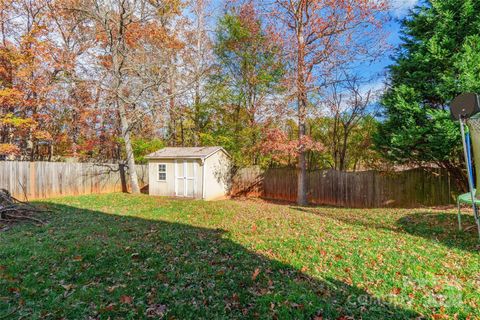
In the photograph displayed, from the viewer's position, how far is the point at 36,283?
10.9ft

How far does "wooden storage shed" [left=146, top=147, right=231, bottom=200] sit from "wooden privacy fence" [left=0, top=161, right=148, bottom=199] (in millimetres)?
2431

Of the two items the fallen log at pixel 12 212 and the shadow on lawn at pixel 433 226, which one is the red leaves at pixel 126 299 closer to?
the fallen log at pixel 12 212

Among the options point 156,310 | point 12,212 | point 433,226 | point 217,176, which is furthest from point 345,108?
point 12,212

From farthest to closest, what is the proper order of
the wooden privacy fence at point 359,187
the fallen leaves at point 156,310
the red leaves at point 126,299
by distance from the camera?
the wooden privacy fence at point 359,187 → the red leaves at point 126,299 → the fallen leaves at point 156,310

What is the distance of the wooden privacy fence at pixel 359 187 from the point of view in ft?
29.9

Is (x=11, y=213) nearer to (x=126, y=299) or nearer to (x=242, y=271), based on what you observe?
(x=126, y=299)

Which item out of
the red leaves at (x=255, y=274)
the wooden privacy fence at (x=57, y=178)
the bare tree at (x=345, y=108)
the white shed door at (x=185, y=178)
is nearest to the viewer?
the red leaves at (x=255, y=274)

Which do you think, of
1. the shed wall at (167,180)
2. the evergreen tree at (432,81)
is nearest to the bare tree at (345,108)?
the evergreen tree at (432,81)

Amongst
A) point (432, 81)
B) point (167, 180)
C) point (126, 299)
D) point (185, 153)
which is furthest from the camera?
point (167, 180)

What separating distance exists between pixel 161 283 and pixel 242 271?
1.06m

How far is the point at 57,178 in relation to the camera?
1170cm

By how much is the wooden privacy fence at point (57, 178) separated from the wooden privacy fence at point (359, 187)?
667 centimetres

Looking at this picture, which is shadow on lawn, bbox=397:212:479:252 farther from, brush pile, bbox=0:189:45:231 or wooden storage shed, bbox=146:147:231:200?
brush pile, bbox=0:189:45:231

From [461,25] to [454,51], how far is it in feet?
2.39
